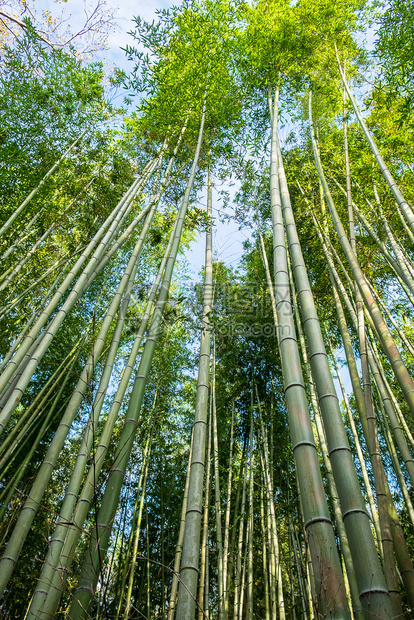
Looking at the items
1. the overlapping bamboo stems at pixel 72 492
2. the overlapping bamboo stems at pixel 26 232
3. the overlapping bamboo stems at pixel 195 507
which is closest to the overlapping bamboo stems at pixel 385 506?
the overlapping bamboo stems at pixel 195 507

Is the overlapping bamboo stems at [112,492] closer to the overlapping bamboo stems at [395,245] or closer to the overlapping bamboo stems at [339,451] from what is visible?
the overlapping bamboo stems at [339,451]

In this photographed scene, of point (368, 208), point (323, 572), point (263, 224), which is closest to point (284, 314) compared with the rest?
point (323, 572)

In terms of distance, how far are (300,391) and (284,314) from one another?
417 millimetres

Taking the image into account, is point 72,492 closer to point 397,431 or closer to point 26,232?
point 397,431

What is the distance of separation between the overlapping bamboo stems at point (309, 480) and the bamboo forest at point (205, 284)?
1.1 inches

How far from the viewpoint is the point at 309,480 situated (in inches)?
48.9

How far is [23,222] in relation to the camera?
426cm

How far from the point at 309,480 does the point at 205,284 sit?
155 centimetres

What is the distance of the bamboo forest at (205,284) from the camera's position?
7.68 ft

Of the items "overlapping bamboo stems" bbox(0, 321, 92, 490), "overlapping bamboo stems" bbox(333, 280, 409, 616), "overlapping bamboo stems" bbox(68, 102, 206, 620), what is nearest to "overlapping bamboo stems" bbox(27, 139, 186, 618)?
"overlapping bamboo stems" bbox(68, 102, 206, 620)

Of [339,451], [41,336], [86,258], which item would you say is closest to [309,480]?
[339,451]

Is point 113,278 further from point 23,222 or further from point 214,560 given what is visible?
point 214,560


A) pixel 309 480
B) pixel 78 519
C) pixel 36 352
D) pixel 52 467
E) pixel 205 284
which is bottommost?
pixel 309 480

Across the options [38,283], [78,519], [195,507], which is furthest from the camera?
[38,283]
